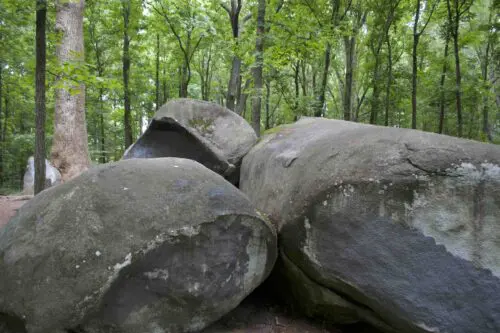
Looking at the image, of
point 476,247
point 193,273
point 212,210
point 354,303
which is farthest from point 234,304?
point 476,247

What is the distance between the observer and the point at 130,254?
2.92m

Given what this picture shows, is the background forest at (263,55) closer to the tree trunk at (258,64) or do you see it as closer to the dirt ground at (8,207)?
the tree trunk at (258,64)

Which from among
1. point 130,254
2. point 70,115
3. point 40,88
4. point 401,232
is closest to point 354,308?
point 401,232

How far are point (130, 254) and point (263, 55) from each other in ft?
21.5

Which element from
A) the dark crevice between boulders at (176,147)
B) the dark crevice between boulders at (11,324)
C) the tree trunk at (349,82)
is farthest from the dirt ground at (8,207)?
the tree trunk at (349,82)

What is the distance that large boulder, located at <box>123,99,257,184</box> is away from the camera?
254 inches

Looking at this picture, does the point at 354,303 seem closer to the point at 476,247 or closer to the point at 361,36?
the point at 476,247

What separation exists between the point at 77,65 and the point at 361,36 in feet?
50.0

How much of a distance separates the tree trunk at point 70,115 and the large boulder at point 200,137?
2.09 m

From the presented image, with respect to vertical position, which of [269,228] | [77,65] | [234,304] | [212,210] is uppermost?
[77,65]

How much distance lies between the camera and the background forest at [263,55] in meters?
9.31

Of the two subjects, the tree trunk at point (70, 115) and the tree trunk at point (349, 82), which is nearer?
the tree trunk at point (70, 115)

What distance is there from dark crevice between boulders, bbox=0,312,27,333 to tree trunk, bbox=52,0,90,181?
17.9 ft

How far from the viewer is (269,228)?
11.9 ft
